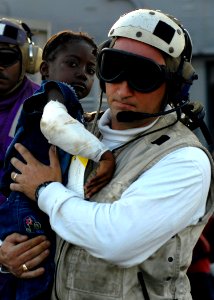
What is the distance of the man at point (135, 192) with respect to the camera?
2432mm

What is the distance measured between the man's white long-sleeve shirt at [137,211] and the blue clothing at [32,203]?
157 mm

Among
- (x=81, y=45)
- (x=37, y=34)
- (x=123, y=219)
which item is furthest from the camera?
(x=37, y=34)

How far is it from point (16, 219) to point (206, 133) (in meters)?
0.77

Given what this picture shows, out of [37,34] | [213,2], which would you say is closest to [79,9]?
[37,34]

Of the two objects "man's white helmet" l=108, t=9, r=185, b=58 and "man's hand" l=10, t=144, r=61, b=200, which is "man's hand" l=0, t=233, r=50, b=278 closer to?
"man's hand" l=10, t=144, r=61, b=200

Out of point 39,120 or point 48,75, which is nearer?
point 39,120

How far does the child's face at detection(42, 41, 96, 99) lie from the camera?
345 cm

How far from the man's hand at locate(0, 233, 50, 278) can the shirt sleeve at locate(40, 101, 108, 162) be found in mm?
358

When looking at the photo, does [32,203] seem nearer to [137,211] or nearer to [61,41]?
[137,211]

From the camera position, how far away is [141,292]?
257 centimetres

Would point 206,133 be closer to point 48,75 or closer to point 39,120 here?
point 39,120

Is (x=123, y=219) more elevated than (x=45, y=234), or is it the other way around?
(x=123, y=219)

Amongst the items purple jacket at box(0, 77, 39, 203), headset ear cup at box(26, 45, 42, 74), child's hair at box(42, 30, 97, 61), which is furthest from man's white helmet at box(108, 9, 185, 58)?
headset ear cup at box(26, 45, 42, 74)

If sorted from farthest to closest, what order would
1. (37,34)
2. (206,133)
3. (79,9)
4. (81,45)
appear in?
(79,9), (37,34), (81,45), (206,133)
